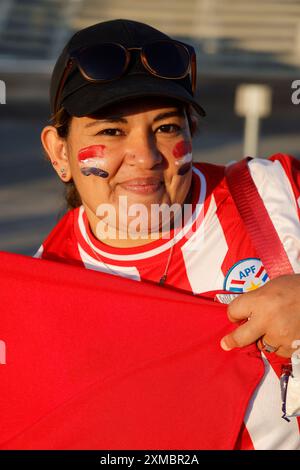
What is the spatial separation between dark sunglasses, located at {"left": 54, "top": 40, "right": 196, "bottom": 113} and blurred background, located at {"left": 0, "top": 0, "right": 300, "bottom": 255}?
545 cm

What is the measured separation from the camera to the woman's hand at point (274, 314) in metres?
2.32

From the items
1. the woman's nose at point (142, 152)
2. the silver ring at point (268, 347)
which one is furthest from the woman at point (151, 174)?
the silver ring at point (268, 347)

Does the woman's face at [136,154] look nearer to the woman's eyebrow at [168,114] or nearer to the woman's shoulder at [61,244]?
the woman's eyebrow at [168,114]

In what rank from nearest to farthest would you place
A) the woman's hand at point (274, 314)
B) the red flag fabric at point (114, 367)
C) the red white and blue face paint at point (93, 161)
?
the woman's hand at point (274, 314) < the red flag fabric at point (114, 367) < the red white and blue face paint at point (93, 161)

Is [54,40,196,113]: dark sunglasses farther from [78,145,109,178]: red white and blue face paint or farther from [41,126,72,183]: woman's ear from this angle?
[41,126,72,183]: woman's ear

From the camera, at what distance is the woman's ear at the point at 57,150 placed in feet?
10.0

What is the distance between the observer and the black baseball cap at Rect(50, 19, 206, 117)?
105 inches

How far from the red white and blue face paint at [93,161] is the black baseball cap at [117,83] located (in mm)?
120

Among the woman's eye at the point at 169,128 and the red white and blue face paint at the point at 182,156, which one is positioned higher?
the woman's eye at the point at 169,128

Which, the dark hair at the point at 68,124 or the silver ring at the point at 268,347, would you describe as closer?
the silver ring at the point at 268,347

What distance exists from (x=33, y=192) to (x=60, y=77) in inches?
309

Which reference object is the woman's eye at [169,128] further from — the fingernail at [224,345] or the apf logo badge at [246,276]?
the fingernail at [224,345]

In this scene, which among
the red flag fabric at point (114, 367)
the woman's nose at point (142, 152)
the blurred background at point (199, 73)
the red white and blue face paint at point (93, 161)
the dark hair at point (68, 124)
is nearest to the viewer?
the red flag fabric at point (114, 367)
